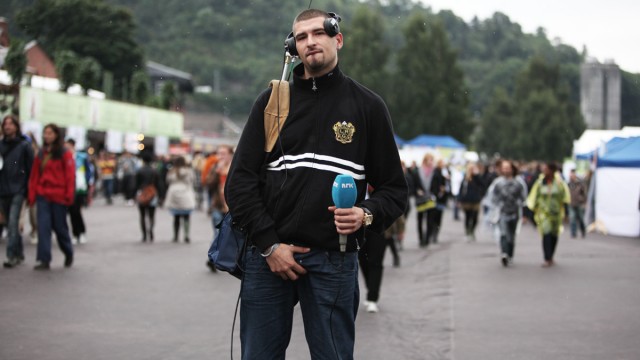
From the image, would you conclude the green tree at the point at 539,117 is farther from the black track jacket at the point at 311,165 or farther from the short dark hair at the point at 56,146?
the black track jacket at the point at 311,165

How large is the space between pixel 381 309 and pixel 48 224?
4.41m

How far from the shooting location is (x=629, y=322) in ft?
27.9

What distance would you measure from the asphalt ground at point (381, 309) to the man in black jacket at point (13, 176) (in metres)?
0.45

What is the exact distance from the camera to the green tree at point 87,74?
35812mm

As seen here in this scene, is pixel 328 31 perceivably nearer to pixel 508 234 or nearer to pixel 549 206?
pixel 508 234

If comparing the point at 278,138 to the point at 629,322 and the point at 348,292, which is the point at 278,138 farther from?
the point at 629,322

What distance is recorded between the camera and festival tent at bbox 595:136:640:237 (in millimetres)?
22906

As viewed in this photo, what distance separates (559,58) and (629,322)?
101 meters

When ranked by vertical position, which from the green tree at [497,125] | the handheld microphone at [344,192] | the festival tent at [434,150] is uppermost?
the green tree at [497,125]

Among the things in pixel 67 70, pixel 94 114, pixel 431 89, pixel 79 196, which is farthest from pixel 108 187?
pixel 431 89

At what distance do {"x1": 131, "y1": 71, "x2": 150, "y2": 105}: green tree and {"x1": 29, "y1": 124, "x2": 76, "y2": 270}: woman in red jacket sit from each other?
118ft

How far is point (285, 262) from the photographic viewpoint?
3.61 m

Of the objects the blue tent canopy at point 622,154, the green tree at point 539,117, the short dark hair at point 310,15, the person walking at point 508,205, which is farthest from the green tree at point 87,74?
the green tree at point 539,117

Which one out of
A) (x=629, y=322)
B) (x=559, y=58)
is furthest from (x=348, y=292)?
(x=559, y=58)
